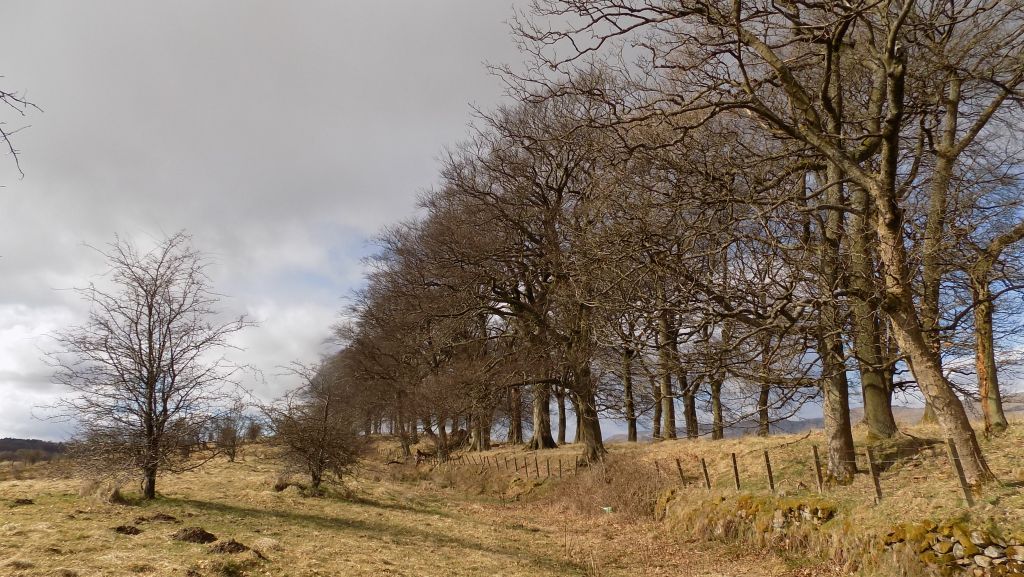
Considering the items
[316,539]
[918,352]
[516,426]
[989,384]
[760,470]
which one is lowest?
[516,426]

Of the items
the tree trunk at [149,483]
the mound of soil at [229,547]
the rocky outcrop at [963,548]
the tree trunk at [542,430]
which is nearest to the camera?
the rocky outcrop at [963,548]

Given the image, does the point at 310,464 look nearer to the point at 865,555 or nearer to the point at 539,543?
the point at 539,543

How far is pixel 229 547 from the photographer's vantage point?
802 cm

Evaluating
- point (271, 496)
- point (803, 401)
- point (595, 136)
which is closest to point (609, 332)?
point (803, 401)

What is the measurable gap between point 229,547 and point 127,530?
229 cm

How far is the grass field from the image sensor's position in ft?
24.0

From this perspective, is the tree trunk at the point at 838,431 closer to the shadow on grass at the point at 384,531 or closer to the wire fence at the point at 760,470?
the wire fence at the point at 760,470

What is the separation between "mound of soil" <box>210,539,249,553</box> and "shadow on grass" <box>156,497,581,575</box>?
10.7ft

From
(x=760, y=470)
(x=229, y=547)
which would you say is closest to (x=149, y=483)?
(x=229, y=547)

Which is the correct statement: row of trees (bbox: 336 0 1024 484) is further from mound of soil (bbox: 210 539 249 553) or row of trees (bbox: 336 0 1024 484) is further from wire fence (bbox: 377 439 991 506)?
mound of soil (bbox: 210 539 249 553)

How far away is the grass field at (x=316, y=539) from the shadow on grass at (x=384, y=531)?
34mm

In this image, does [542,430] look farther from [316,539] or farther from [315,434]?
[316,539]

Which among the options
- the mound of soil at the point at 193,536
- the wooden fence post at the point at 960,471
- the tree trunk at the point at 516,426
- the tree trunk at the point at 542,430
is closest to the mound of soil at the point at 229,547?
the mound of soil at the point at 193,536

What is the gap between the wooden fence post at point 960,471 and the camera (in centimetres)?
716
